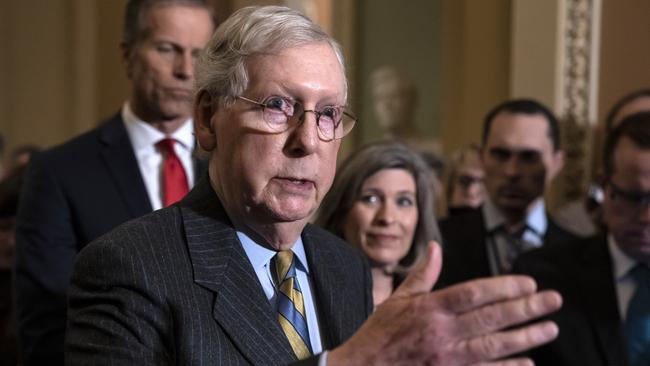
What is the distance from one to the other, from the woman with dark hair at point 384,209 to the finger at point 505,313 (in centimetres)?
191

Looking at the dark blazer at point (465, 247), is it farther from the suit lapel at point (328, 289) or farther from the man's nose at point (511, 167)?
the suit lapel at point (328, 289)

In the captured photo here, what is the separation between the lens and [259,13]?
210 centimetres

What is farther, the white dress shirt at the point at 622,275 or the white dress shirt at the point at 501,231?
the white dress shirt at the point at 501,231

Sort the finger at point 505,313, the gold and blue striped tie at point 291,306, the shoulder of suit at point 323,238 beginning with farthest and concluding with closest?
the shoulder of suit at point 323,238, the gold and blue striped tie at point 291,306, the finger at point 505,313

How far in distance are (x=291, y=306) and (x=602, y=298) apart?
1.68 meters

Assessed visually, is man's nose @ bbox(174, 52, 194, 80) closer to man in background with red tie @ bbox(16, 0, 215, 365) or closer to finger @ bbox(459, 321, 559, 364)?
man in background with red tie @ bbox(16, 0, 215, 365)

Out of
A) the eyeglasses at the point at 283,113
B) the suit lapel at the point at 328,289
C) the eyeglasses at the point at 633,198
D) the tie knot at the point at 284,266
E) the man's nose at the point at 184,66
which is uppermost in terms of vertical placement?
the eyeglasses at the point at 283,113

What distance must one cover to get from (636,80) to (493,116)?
156 centimetres

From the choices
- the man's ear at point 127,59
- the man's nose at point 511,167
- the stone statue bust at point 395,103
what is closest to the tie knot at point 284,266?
the man's ear at point 127,59

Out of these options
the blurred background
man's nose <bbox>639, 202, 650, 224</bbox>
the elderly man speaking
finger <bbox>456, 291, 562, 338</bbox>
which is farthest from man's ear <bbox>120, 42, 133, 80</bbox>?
the blurred background

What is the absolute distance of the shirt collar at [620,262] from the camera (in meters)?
3.61

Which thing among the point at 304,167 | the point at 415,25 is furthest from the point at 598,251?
the point at 415,25

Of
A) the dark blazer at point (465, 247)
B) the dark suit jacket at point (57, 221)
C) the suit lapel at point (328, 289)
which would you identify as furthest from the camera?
the dark blazer at point (465, 247)

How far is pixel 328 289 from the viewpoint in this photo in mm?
2266
